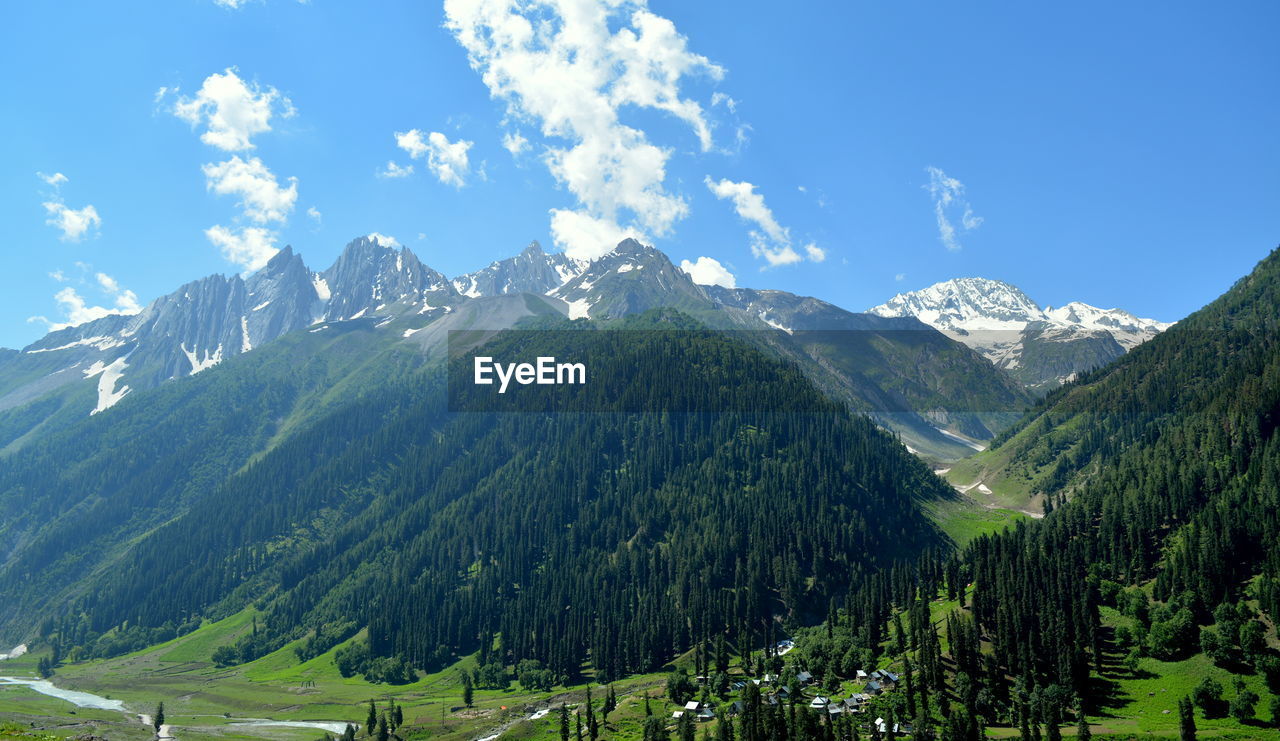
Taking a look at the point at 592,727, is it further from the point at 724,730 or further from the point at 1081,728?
the point at 1081,728

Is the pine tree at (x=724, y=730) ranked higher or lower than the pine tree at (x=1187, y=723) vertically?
lower

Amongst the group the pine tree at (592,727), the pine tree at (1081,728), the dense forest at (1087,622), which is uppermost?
the dense forest at (1087,622)

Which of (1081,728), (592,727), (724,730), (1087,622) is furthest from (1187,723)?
(592,727)

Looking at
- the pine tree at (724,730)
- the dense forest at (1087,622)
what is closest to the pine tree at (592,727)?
the pine tree at (724,730)

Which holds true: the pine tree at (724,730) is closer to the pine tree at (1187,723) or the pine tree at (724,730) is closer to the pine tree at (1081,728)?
the pine tree at (1081,728)

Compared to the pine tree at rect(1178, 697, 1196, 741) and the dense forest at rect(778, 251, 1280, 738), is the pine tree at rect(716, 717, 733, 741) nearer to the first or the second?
the dense forest at rect(778, 251, 1280, 738)

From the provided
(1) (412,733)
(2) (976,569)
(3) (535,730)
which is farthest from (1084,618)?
(1) (412,733)

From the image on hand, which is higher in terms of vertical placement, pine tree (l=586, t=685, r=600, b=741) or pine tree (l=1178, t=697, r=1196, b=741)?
pine tree (l=1178, t=697, r=1196, b=741)

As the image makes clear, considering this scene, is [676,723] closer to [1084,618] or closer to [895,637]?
[895,637]

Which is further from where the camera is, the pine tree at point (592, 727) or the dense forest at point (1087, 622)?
the pine tree at point (592, 727)

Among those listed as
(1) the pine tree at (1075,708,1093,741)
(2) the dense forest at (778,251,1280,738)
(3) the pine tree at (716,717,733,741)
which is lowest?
(3) the pine tree at (716,717,733,741)

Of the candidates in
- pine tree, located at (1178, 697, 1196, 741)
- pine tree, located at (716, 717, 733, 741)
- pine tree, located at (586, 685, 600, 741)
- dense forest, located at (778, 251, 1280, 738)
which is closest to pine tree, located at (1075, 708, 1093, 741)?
dense forest, located at (778, 251, 1280, 738)
